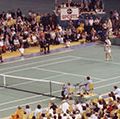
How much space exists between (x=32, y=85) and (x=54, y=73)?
3534 mm

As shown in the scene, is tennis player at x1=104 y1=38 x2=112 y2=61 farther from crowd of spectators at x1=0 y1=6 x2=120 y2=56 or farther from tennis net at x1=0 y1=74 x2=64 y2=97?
tennis net at x1=0 y1=74 x2=64 y2=97

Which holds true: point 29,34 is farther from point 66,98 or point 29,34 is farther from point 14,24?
point 66,98

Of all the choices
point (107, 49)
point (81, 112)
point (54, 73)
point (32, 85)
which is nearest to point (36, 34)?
point (107, 49)

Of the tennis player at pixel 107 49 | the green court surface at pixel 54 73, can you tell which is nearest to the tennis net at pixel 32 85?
the green court surface at pixel 54 73

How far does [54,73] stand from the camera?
4038 centimetres

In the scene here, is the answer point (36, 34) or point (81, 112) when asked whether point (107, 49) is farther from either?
point (81, 112)

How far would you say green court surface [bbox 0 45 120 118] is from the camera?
3478cm

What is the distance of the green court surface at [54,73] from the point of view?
3478 cm

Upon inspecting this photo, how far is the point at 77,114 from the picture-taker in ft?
89.6

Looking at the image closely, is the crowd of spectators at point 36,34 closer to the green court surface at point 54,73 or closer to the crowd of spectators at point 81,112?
the green court surface at point 54,73

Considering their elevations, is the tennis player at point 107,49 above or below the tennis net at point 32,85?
above

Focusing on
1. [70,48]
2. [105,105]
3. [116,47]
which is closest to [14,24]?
[70,48]

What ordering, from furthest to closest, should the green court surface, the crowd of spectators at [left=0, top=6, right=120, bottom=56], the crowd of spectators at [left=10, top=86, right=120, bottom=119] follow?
the crowd of spectators at [left=0, top=6, right=120, bottom=56] → the green court surface → the crowd of spectators at [left=10, top=86, right=120, bottom=119]

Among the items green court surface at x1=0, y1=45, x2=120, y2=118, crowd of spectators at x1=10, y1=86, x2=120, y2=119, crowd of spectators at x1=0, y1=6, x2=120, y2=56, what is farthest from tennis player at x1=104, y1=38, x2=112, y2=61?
crowd of spectators at x1=10, y1=86, x2=120, y2=119
